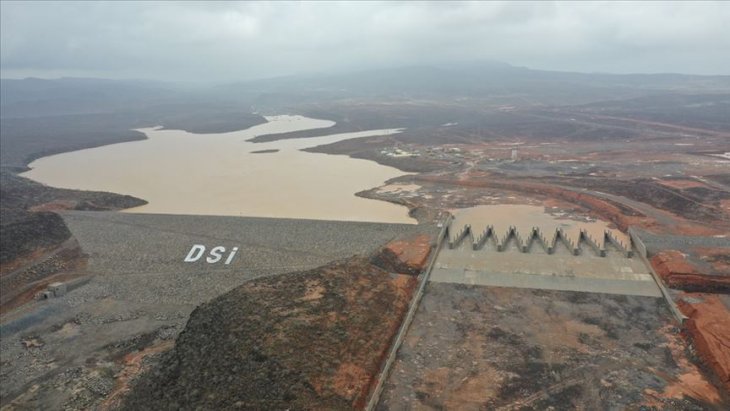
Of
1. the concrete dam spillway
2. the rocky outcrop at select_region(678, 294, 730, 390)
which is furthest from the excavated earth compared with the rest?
the rocky outcrop at select_region(678, 294, 730, 390)

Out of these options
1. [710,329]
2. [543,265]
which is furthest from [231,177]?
[710,329]

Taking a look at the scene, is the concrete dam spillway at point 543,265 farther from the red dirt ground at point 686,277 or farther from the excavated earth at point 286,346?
the excavated earth at point 286,346

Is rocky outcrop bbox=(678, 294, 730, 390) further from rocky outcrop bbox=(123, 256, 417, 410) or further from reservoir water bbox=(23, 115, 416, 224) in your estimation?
reservoir water bbox=(23, 115, 416, 224)

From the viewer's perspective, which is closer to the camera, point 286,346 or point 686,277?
point 286,346

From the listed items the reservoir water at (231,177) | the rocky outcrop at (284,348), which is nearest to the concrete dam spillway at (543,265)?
the rocky outcrop at (284,348)

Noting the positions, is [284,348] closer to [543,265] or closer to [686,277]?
[543,265]
